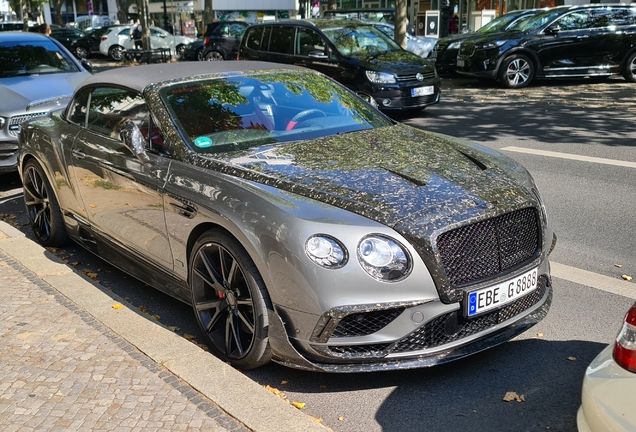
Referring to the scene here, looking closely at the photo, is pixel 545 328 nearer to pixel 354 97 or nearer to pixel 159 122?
pixel 354 97

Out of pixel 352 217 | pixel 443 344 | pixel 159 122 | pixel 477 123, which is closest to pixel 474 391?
pixel 443 344

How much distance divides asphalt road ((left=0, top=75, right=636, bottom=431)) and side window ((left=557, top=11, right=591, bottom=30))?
7.22m

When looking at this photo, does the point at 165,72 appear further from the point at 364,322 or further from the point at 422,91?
the point at 422,91

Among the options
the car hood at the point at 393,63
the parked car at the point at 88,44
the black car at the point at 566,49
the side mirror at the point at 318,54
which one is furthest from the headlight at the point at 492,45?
the parked car at the point at 88,44

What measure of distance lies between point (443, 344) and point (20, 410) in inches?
82.3

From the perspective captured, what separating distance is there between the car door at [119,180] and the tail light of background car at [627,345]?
2836mm

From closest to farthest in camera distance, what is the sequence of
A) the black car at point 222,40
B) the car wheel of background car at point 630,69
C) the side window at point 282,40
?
1. the side window at point 282,40
2. the car wheel of background car at point 630,69
3. the black car at point 222,40

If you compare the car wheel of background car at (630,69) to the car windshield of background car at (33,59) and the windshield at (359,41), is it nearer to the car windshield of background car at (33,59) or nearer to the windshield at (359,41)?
the windshield at (359,41)

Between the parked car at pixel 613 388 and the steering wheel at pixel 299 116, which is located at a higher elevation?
the steering wheel at pixel 299 116

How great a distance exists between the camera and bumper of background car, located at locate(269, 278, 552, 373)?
368 cm

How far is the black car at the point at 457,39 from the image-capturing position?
17969 mm

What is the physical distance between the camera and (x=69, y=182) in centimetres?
582

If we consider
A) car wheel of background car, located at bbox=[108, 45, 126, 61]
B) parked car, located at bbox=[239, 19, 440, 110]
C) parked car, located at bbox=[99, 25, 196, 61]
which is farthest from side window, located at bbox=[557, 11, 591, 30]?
car wheel of background car, located at bbox=[108, 45, 126, 61]

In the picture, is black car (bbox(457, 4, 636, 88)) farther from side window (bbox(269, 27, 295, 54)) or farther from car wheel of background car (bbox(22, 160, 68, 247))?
car wheel of background car (bbox(22, 160, 68, 247))
